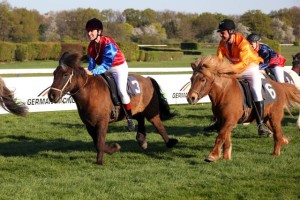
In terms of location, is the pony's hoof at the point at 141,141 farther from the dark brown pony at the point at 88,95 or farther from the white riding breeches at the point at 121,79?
the white riding breeches at the point at 121,79

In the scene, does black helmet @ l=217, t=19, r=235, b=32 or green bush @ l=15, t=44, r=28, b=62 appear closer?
black helmet @ l=217, t=19, r=235, b=32

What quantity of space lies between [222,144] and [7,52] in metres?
40.2

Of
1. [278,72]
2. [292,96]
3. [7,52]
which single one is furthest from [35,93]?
[7,52]

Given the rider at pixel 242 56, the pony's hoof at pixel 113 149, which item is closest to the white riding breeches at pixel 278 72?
the rider at pixel 242 56

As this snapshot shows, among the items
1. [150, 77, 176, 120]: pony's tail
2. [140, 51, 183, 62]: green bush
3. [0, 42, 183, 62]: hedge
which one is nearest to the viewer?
[150, 77, 176, 120]: pony's tail

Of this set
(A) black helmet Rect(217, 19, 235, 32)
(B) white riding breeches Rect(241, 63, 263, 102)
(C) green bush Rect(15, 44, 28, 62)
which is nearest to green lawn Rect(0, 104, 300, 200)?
(B) white riding breeches Rect(241, 63, 263, 102)

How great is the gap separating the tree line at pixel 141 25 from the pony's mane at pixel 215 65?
181 ft

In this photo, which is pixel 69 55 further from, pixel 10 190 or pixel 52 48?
pixel 52 48

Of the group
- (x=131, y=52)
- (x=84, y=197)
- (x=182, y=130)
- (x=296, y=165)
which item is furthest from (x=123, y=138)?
(x=131, y=52)

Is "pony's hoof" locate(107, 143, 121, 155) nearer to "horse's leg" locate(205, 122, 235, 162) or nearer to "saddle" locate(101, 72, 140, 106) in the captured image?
"saddle" locate(101, 72, 140, 106)

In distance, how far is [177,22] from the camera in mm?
116562

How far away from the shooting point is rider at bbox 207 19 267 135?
320 inches

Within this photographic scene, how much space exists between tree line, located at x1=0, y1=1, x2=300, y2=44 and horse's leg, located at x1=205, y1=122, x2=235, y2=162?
55.4m

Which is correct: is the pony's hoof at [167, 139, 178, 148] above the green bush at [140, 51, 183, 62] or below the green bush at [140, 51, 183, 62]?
above
